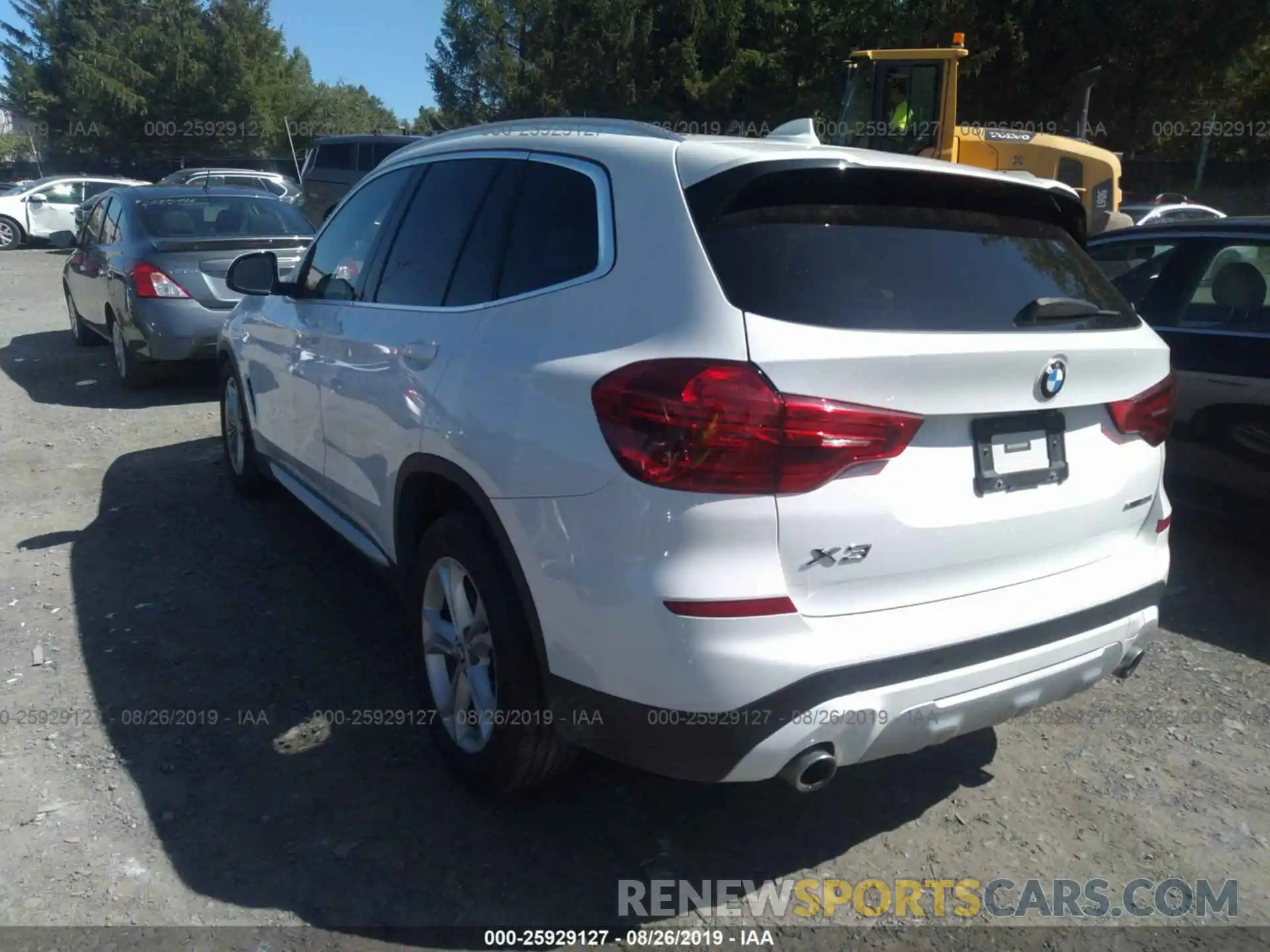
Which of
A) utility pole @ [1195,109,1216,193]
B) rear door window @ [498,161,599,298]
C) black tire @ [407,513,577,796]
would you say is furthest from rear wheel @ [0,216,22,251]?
utility pole @ [1195,109,1216,193]

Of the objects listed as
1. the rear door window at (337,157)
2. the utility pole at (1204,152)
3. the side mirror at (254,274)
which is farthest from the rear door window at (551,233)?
the utility pole at (1204,152)

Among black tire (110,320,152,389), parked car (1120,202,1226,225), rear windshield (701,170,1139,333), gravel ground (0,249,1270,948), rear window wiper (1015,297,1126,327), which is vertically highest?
rear windshield (701,170,1139,333)

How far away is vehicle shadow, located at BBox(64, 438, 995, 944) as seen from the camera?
9.45 ft

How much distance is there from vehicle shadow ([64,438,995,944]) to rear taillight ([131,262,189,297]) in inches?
170

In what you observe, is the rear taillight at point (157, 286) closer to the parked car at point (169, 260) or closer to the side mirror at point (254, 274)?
the parked car at point (169, 260)

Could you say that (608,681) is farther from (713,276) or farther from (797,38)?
(797,38)

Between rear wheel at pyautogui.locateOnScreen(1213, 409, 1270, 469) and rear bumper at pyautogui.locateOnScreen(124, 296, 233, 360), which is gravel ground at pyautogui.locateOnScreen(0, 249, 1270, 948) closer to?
rear wheel at pyautogui.locateOnScreen(1213, 409, 1270, 469)

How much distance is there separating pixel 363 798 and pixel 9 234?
87.4ft

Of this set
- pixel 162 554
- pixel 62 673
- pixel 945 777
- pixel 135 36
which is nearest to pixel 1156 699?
pixel 945 777

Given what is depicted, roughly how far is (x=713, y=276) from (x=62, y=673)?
10.2 feet

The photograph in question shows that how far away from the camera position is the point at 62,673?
13.3 ft

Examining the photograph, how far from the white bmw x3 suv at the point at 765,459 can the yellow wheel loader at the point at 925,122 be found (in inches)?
400

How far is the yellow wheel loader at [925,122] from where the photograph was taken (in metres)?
12.6

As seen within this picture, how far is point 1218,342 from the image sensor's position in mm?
4934
